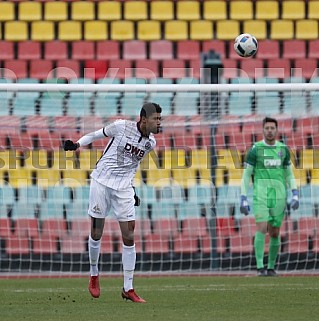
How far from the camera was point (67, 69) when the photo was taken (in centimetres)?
1403

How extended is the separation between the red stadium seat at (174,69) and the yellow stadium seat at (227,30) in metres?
0.88

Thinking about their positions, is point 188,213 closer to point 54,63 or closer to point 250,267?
point 250,267

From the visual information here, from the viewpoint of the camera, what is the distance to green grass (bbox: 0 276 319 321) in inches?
277

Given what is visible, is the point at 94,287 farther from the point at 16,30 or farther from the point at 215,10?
the point at 215,10

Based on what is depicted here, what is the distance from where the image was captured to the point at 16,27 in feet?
48.6

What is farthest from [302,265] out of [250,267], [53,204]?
[53,204]

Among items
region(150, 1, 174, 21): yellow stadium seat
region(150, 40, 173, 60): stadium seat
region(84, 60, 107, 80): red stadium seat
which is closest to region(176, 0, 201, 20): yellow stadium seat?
region(150, 1, 174, 21): yellow stadium seat

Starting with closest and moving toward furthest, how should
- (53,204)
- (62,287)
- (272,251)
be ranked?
(62,287), (272,251), (53,204)

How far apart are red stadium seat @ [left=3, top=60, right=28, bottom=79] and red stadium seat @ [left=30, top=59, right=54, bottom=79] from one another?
10cm

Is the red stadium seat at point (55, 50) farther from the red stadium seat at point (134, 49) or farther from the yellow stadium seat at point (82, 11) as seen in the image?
the red stadium seat at point (134, 49)

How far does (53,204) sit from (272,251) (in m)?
2.85

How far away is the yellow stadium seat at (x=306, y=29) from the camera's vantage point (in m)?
14.8

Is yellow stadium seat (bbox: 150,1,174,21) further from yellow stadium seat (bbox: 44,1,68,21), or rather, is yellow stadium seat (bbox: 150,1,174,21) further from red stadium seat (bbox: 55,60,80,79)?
red stadium seat (bbox: 55,60,80,79)

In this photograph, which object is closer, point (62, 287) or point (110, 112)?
point (62, 287)
